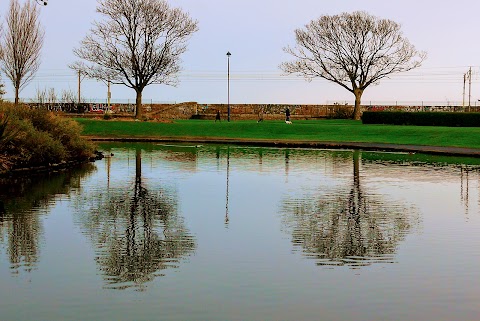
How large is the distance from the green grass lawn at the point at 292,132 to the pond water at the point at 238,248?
23.9m

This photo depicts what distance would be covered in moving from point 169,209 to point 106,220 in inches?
77.3

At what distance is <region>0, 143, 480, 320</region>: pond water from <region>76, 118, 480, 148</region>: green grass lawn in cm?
2387

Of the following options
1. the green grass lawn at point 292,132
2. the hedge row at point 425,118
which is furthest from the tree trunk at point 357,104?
Answer: the green grass lawn at point 292,132

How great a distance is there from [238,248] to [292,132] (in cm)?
4339

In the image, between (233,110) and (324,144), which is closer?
(324,144)

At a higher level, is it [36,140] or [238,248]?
[36,140]

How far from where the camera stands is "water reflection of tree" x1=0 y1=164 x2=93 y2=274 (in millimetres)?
11831

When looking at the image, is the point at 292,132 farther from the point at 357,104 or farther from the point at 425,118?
the point at 357,104

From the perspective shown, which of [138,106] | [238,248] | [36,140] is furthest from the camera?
[138,106]

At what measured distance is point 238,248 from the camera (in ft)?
40.8

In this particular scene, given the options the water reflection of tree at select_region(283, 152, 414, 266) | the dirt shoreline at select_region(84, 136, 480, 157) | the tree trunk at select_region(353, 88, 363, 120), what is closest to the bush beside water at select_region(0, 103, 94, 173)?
the dirt shoreline at select_region(84, 136, 480, 157)

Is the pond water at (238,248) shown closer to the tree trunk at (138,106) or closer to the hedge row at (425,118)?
the hedge row at (425,118)

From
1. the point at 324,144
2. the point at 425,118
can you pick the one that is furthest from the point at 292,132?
the point at 324,144

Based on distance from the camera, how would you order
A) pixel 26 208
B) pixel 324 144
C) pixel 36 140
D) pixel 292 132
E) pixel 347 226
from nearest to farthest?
pixel 347 226 → pixel 26 208 → pixel 36 140 → pixel 324 144 → pixel 292 132
